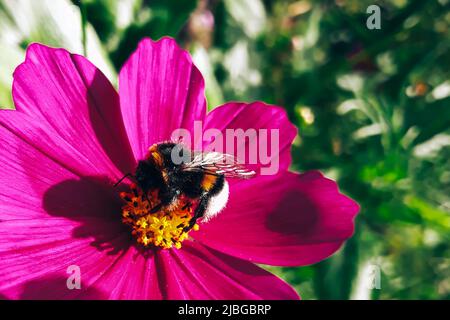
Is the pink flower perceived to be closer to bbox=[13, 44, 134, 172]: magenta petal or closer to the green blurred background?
bbox=[13, 44, 134, 172]: magenta petal

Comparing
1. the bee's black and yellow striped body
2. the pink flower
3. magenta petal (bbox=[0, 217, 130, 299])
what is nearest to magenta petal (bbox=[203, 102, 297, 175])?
the pink flower

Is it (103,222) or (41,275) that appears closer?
(41,275)

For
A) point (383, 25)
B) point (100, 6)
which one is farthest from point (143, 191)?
point (383, 25)

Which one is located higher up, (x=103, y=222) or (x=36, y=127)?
(x=36, y=127)

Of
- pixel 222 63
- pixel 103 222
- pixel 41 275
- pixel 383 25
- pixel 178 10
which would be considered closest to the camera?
pixel 41 275

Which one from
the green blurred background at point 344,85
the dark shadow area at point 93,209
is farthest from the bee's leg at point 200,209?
the green blurred background at point 344,85

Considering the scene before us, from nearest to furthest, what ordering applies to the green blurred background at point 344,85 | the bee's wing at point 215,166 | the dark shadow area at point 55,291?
the dark shadow area at point 55,291 < the bee's wing at point 215,166 < the green blurred background at point 344,85

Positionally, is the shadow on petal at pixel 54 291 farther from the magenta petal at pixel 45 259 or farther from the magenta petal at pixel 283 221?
the magenta petal at pixel 283 221

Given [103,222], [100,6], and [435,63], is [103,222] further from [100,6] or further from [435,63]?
[435,63]
